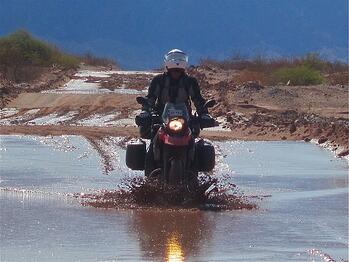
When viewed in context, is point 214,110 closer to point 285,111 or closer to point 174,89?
point 285,111

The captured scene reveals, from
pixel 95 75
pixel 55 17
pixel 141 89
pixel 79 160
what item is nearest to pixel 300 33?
pixel 55 17

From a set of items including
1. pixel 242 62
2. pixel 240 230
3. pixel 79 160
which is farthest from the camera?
pixel 242 62

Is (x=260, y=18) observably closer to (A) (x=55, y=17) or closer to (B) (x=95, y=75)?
(A) (x=55, y=17)

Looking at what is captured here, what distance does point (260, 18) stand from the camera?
154000mm

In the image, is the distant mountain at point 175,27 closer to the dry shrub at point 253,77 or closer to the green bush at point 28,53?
the green bush at point 28,53

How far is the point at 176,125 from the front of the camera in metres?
10.7

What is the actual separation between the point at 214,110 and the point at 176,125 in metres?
20.4

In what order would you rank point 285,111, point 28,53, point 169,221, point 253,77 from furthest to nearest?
point 28,53, point 253,77, point 285,111, point 169,221

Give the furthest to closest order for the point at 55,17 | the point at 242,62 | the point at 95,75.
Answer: the point at 55,17
the point at 242,62
the point at 95,75

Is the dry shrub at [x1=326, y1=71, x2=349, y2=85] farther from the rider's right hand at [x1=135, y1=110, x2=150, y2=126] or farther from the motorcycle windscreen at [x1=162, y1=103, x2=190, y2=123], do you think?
the motorcycle windscreen at [x1=162, y1=103, x2=190, y2=123]

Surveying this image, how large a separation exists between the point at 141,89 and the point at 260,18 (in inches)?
4534

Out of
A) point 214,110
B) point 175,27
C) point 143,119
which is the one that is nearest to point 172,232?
point 143,119

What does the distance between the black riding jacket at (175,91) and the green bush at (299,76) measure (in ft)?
115

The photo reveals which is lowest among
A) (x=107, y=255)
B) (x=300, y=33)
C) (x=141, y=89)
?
(x=107, y=255)
